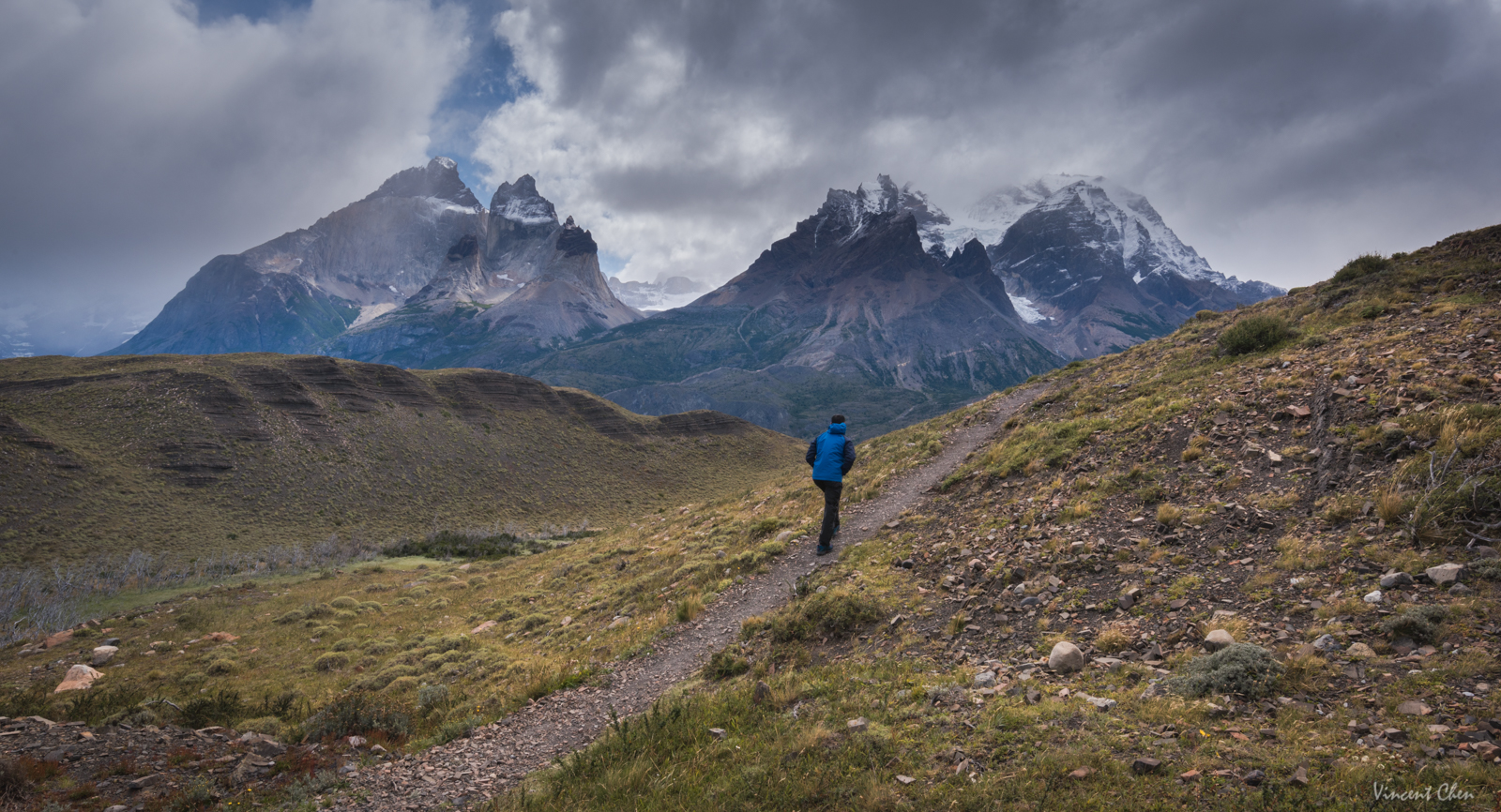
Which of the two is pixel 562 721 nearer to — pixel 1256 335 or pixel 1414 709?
pixel 1414 709

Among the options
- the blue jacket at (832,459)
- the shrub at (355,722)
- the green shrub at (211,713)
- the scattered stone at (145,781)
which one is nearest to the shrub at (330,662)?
the green shrub at (211,713)

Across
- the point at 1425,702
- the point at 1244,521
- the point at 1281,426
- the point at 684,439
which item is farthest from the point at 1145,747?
the point at 684,439

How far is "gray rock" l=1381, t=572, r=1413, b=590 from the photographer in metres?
6.09

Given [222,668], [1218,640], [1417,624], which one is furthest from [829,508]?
[222,668]

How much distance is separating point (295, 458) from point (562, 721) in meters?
71.4

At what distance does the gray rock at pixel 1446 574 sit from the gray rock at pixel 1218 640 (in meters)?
2.17

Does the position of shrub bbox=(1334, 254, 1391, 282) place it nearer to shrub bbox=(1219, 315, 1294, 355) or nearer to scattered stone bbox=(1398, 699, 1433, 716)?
shrub bbox=(1219, 315, 1294, 355)

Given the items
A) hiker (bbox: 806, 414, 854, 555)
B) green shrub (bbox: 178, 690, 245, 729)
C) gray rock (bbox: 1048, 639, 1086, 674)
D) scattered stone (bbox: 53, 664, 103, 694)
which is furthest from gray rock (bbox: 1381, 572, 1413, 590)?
scattered stone (bbox: 53, 664, 103, 694)

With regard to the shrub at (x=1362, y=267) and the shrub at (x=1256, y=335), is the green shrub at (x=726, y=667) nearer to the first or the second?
the shrub at (x=1256, y=335)

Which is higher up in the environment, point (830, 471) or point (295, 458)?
point (830, 471)

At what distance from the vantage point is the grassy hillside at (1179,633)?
4.57 metres

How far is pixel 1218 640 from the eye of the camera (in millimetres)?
6211

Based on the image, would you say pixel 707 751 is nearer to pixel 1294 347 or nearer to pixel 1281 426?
pixel 1281 426

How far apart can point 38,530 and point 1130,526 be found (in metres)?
71.6
